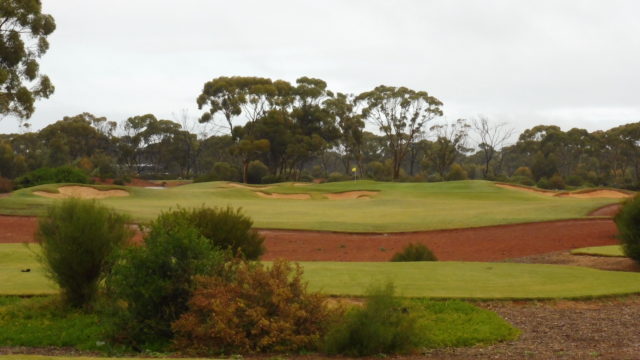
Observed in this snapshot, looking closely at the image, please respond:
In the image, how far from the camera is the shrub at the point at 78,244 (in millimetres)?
11508

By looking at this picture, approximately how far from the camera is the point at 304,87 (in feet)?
285

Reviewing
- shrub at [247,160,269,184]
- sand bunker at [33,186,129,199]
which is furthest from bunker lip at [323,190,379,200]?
shrub at [247,160,269,184]

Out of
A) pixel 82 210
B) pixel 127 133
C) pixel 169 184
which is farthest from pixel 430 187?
pixel 127 133

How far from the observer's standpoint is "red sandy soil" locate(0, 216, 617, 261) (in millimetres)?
23922

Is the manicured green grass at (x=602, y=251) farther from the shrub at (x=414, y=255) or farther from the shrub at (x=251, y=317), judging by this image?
the shrub at (x=251, y=317)

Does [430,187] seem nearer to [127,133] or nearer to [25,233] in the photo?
[25,233]

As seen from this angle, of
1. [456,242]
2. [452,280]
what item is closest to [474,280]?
[452,280]

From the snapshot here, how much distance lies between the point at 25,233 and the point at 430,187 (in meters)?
39.3

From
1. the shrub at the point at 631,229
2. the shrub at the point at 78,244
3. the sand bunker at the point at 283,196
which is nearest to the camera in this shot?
the shrub at the point at 78,244

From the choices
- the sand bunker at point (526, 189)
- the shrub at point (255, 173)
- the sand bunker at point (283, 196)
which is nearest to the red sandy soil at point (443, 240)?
the sand bunker at point (283, 196)

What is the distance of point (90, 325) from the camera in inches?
426

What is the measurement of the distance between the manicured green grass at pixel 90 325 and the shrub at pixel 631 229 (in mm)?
9107

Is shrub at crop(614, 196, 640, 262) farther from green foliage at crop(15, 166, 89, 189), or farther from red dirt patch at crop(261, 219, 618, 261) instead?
green foliage at crop(15, 166, 89, 189)

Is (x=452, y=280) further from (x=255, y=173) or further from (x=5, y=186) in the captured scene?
(x=255, y=173)
